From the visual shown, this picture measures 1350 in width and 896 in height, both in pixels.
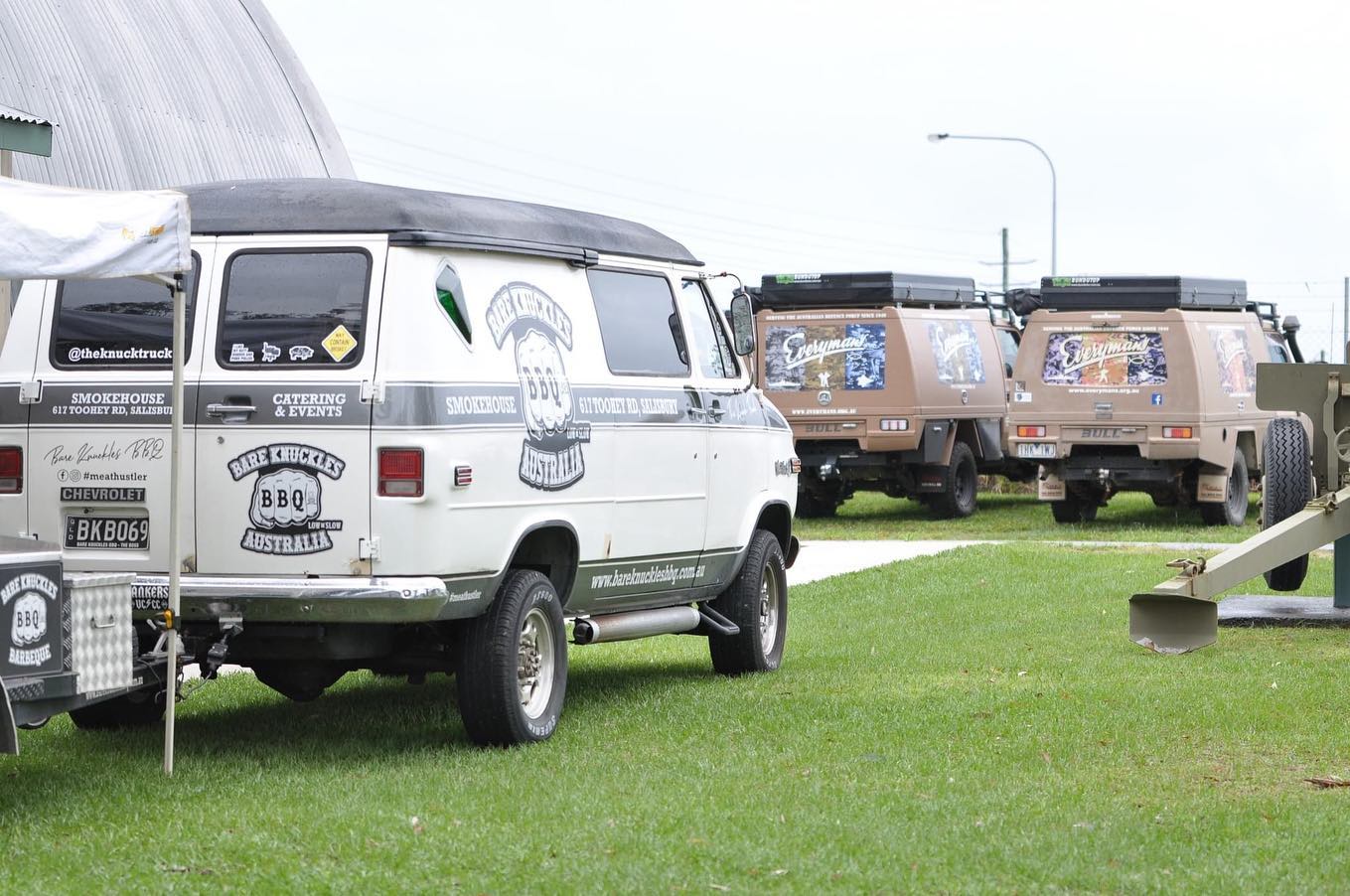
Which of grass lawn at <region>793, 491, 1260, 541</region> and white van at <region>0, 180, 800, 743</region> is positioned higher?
white van at <region>0, 180, 800, 743</region>

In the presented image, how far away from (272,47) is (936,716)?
22.4 meters

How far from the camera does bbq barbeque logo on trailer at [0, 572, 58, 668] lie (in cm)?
676

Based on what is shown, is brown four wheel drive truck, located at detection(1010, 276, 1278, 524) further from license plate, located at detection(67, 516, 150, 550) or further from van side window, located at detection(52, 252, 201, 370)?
license plate, located at detection(67, 516, 150, 550)

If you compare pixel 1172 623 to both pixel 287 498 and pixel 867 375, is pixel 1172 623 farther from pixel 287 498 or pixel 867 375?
pixel 867 375

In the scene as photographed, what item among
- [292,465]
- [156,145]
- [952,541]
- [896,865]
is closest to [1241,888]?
[896,865]

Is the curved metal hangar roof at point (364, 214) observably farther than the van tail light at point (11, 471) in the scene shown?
No

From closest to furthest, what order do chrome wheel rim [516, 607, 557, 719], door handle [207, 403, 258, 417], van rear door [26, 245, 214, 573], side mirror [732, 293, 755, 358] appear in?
door handle [207, 403, 258, 417], van rear door [26, 245, 214, 573], chrome wheel rim [516, 607, 557, 719], side mirror [732, 293, 755, 358]

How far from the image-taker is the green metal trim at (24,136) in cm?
1270

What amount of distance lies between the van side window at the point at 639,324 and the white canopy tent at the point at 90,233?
254 centimetres

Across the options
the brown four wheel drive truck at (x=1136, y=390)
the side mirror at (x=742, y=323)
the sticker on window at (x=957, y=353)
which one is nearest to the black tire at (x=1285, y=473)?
the side mirror at (x=742, y=323)

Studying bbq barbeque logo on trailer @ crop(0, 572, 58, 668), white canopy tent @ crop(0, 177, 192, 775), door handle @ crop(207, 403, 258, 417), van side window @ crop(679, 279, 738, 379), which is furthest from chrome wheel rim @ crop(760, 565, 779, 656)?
bbq barbeque logo on trailer @ crop(0, 572, 58, 668)

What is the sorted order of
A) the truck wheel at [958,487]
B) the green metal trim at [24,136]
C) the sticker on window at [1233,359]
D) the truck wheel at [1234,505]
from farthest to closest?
the truck wheel at [958,487], the truck wheel at [1234,505], the sticker on window at [1233,359], the green metal trim at [24,136]

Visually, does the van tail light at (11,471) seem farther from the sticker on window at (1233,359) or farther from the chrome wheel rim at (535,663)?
the sticker on window at (1233,359)

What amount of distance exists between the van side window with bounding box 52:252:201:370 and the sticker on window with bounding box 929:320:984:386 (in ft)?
52.7
